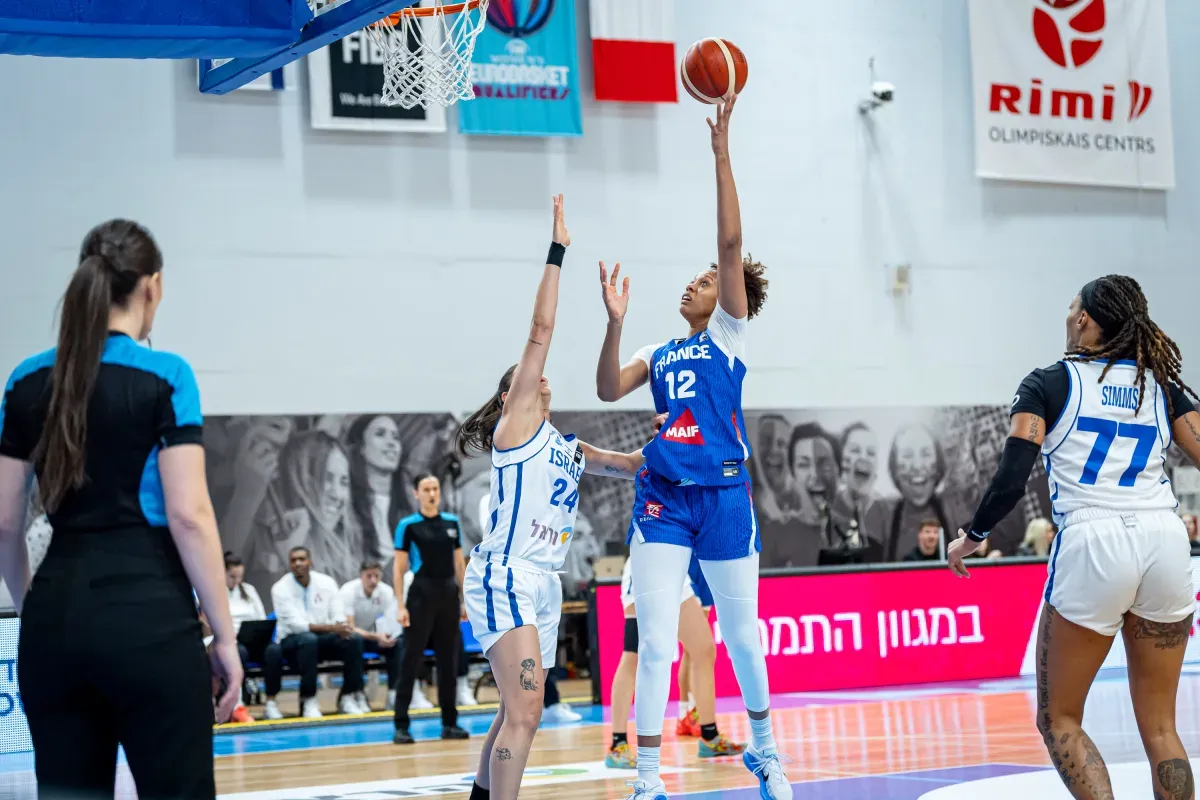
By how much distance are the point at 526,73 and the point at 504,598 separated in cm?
1244

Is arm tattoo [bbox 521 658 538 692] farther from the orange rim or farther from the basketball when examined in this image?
the orange rim

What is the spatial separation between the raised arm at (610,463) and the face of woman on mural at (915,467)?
12.8m

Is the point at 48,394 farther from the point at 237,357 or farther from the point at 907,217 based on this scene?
the point at 907,217

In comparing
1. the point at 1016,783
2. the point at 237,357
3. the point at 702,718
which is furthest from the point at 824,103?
the point at 1016,783

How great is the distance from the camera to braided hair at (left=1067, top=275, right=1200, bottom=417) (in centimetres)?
459

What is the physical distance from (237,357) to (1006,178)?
10.6 metres

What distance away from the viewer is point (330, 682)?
15047mm

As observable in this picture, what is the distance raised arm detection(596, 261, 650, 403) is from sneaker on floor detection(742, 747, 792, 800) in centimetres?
164

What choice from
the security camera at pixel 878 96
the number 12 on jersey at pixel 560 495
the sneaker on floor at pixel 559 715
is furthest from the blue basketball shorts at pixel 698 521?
the security camera at pixel 878 96

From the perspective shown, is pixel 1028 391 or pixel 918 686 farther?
pixel 918 686

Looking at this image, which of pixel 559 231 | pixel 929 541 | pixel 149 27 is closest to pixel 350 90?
pixel 929 541

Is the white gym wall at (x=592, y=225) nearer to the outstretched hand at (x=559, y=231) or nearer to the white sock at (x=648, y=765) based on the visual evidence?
the outstretched hand at (x=559, y=231)

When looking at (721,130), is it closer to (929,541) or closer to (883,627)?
(883,627)

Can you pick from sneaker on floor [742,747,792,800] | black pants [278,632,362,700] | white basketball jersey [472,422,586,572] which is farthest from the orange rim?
black pants [278,632,362,700]
